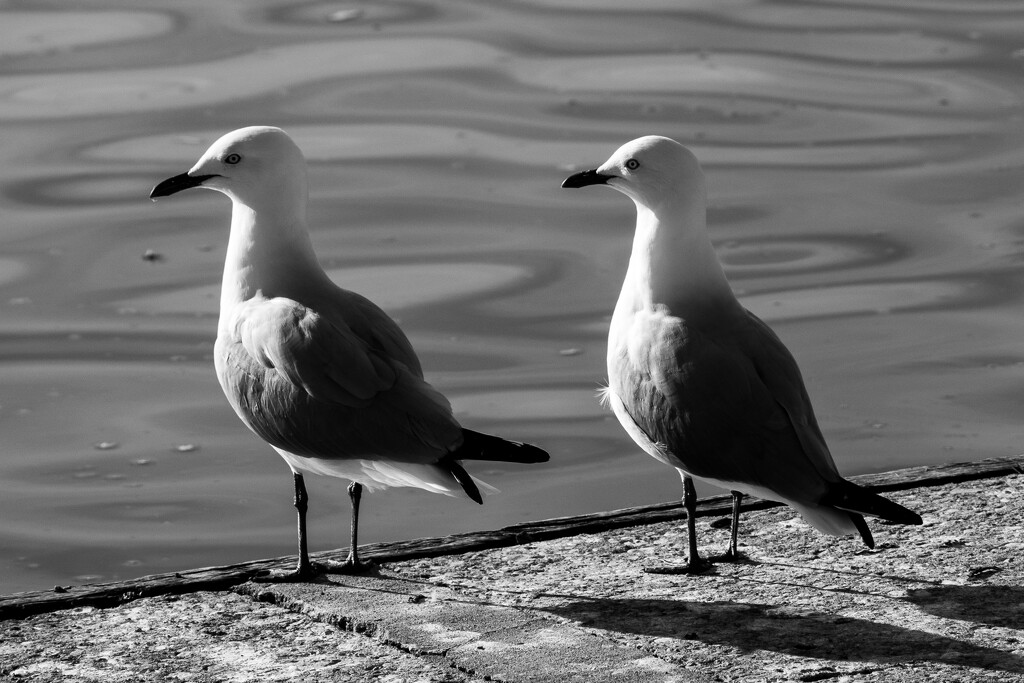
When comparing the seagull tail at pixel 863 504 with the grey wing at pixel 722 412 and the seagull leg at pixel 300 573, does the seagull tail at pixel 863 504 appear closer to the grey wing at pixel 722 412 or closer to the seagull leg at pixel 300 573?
the grey wing at pixel 722 412

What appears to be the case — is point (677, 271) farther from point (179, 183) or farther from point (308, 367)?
point (179, 183)

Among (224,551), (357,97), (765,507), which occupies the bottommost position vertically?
(224,551)

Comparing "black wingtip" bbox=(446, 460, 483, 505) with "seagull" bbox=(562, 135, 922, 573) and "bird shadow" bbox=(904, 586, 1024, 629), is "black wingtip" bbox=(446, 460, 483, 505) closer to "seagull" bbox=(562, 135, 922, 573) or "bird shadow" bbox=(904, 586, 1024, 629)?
"seagull" bbox=(562, 135, 922, 573)

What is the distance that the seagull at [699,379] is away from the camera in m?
4.83

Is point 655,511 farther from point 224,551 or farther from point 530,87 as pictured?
point 530,87

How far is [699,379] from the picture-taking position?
195 inches

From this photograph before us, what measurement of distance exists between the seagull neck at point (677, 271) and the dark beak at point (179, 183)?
1.44 meters

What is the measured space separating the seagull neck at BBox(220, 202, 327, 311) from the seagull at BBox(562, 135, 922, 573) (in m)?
1.00

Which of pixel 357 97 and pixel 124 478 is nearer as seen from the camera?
pixel 124 478

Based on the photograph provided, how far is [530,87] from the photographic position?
45.7 feet

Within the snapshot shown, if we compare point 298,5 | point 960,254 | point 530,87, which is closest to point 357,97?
point 530,87

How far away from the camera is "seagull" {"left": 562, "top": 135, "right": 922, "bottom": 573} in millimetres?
4828

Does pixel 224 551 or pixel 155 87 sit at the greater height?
pixel 155 87

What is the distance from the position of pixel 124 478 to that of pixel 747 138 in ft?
20.8
